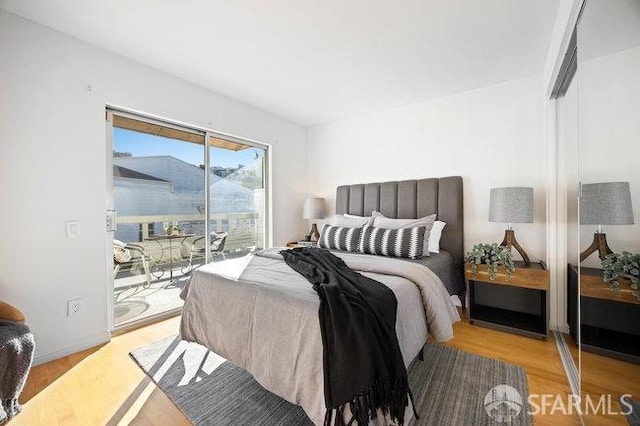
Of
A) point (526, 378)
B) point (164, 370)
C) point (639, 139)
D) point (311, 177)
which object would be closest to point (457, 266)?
point (526, 378)

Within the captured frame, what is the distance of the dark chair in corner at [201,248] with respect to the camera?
319cm

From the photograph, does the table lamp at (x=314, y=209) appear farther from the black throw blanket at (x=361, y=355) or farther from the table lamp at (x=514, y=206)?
the black throw blanket at (x=361, y=355)

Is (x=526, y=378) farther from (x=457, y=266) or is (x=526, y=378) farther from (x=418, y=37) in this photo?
(x=418, y=37)

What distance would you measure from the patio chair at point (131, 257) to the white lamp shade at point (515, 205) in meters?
3.50

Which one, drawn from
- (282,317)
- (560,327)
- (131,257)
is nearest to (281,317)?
(282,317)

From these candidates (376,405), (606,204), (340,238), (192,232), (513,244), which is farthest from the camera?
(192,232)

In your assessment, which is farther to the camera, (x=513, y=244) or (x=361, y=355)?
(x=513, y=244)

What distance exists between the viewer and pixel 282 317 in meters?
1.44

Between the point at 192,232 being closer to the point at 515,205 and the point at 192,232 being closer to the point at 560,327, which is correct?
the point at 515,205

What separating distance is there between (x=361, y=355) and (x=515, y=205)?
2.13 meters

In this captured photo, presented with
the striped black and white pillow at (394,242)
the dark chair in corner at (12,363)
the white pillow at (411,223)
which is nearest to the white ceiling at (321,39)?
the white pillow at (411,223)

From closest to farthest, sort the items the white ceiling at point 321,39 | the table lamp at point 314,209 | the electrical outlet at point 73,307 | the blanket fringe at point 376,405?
the blanket fringe at point 376,405 < the white ceiling at point 321,39 < the electrical outlet at point 73,307 < the table lamp at point 314,209

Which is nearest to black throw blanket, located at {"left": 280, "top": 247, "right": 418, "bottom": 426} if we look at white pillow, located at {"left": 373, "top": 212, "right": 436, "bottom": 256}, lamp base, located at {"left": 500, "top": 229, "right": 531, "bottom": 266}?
white pillow, located at {"left": 373, "top": 212, "right": 436, "bottom": 256}

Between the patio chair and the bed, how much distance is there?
102cm
